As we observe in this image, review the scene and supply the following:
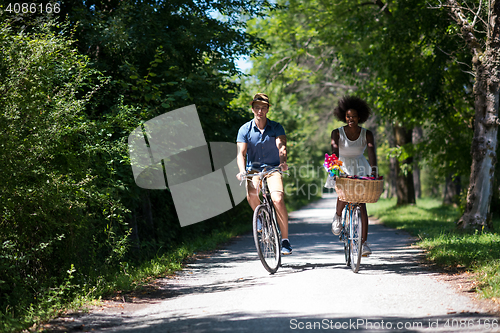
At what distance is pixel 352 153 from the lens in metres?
6.78

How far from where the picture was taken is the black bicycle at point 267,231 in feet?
21.3

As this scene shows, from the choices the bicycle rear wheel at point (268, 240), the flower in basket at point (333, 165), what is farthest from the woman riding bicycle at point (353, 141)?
the bicycle rear wheel at point (268, 240)

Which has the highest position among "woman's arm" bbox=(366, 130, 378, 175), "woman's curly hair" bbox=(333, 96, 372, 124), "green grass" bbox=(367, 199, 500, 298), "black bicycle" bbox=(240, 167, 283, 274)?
"woman's curly hair" bbox=(333, 96, 372, 124)

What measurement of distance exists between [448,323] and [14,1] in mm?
8421

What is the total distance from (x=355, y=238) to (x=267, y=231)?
1181 millimetres

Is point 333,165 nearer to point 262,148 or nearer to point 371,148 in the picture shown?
point 371,148

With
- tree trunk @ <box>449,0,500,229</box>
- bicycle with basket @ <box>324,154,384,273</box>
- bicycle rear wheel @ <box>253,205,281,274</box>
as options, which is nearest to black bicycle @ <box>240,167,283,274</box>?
bicycle rear wheel @ <box>253,205,281,274</box>

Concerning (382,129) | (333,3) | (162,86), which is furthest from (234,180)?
(382,129)

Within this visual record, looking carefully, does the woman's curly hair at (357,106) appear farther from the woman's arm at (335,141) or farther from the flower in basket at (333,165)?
the flower in basket at (333,165)

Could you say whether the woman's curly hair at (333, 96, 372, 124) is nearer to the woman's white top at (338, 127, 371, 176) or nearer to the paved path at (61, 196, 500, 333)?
the woman's white top at (338, 127, 371, 176)

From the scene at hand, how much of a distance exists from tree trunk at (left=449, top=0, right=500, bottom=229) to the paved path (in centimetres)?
337

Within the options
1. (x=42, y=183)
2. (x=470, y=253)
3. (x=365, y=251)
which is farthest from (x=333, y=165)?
(x=42, y=183)

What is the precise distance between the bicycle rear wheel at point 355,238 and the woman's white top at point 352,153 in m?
0.56

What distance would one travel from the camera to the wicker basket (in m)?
6.13
